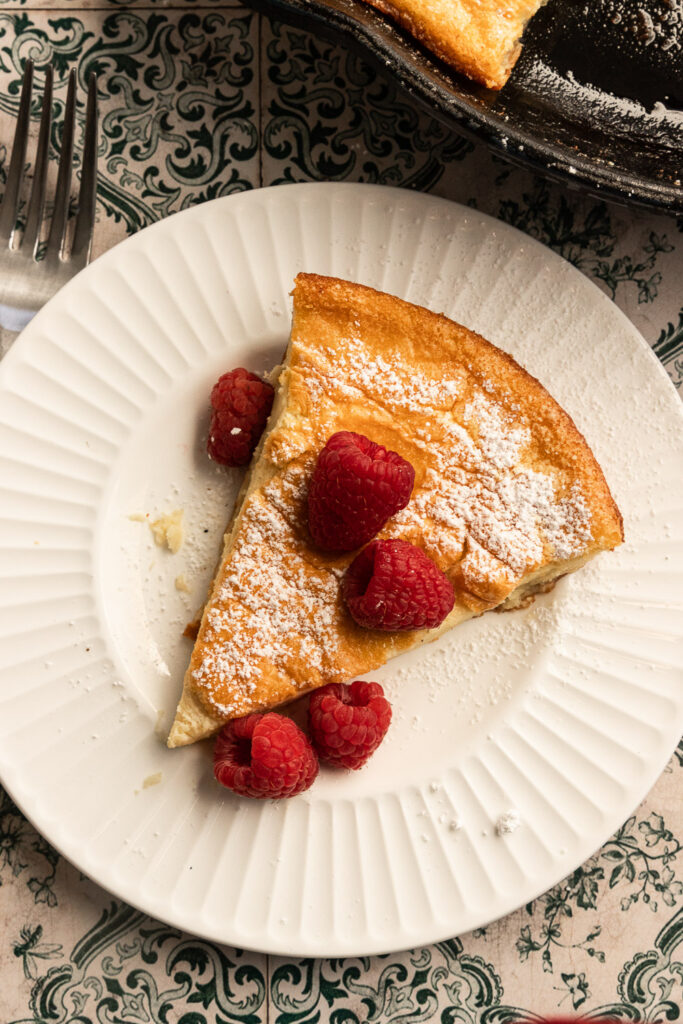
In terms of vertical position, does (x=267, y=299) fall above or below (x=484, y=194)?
below

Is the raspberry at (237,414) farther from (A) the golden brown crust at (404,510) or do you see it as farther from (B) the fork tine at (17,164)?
(B) the fork tine at (17,164)

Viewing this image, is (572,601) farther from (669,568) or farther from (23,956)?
(23,956)

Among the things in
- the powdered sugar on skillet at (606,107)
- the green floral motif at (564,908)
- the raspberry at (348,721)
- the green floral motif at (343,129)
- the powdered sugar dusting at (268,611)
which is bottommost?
the green floral motif at (564,908)

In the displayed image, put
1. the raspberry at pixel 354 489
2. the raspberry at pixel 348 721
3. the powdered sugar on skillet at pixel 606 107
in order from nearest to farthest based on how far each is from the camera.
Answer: the raspberry at pixel 354 489 < the raspberry at pixel 348 721 < the powdered sugar on skillet at pixel 606 107

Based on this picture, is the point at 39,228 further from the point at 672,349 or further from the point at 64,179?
the point at 672,349

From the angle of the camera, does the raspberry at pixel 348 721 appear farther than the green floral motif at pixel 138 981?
No

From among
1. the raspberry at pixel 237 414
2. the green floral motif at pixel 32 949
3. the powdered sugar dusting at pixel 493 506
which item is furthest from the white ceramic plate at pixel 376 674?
the green floral motif at pixel 32 949

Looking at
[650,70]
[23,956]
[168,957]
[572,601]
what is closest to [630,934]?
[572,601]

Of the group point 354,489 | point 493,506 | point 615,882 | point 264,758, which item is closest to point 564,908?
point 615,882
